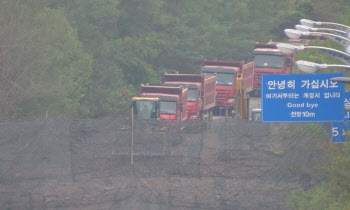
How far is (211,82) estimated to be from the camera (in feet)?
141

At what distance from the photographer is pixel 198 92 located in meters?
40.8

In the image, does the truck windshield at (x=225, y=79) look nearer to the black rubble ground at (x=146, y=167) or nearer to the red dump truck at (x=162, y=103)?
the red dump truck at (x=162, y=103)

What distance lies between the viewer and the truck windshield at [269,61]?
5012 centimetres

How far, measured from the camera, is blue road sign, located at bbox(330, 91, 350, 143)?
17781mm

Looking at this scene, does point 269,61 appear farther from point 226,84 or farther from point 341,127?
point 341,127

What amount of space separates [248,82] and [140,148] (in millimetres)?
31755

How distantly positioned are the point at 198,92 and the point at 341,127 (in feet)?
75.3

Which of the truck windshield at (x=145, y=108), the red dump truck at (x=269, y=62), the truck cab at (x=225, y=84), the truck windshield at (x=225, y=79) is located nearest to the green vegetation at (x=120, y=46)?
the truck windshield at (x=145, y=108)

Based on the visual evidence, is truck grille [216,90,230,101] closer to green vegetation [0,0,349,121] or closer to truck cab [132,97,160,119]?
green vegetation [0,0,349,121]

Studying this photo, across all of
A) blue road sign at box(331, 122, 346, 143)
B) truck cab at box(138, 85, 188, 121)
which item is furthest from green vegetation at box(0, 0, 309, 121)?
blue road sign at box(331, 122, 346, 143)

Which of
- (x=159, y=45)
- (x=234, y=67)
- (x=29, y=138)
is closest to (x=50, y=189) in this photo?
(x=29, y=138)

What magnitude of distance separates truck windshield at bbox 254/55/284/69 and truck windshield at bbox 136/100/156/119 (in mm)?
16759

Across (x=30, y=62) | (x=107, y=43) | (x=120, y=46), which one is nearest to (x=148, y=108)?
(x=30, y=62)

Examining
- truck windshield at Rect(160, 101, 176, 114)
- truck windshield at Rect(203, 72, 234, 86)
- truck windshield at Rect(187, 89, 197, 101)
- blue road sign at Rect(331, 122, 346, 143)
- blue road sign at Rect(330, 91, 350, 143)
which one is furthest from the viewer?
truck windshield at Rect(203, 72, 234, 86)
